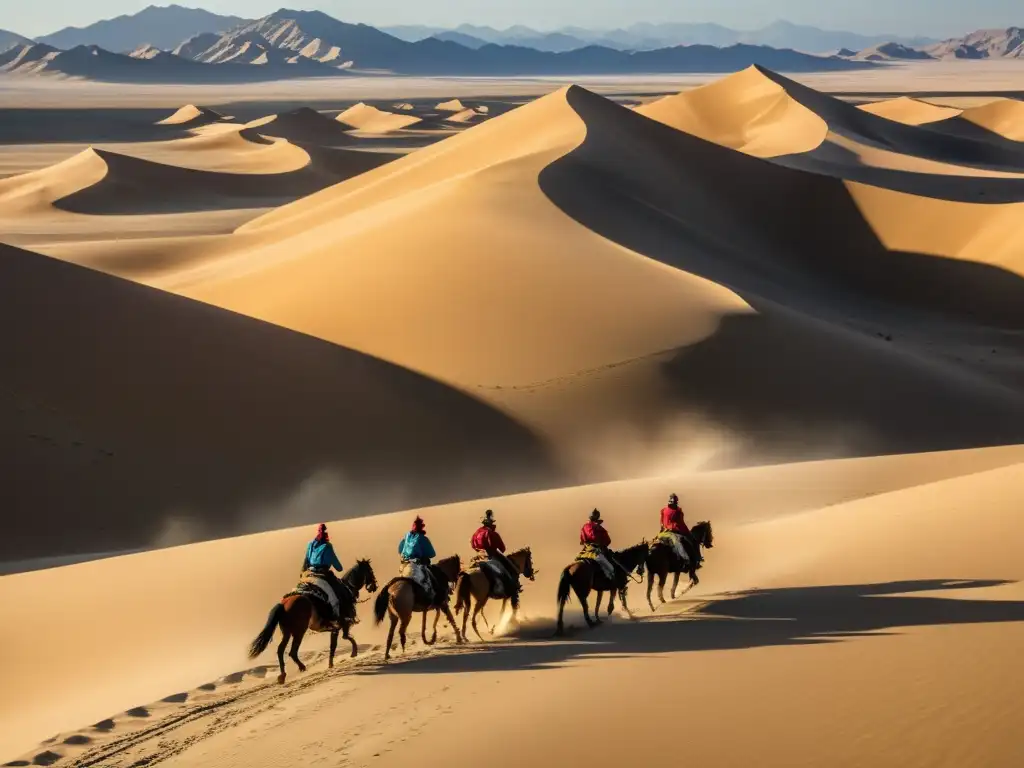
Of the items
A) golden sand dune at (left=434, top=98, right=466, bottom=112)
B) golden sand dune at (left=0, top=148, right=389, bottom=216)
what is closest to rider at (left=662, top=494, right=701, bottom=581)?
golden sand dune at (left=0, top=148, right=389, bottom=216)

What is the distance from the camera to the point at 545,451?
69.6ft

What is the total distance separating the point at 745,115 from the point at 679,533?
63663 millimetres

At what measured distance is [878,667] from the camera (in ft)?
27.3

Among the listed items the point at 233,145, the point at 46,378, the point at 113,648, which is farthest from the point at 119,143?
the point at 113,648

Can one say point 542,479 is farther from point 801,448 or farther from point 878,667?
point 878,667

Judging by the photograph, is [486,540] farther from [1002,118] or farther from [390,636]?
[1002,118]

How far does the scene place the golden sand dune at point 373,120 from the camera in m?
113

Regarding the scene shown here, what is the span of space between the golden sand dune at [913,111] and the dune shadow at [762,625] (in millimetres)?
83912

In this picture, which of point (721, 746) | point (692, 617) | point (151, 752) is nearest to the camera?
point (721, 746)

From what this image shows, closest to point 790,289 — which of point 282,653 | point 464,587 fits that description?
point 464,587

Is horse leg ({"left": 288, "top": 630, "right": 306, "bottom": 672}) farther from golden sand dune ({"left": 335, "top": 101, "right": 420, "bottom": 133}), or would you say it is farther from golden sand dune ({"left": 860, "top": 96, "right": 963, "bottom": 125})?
golden sand dune ({"left": 335, "top": 101, "right": 420, "bottom": 133})

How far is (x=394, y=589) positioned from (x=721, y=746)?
3779 millimetres

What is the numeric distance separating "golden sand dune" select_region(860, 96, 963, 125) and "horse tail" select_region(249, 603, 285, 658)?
8683 cm

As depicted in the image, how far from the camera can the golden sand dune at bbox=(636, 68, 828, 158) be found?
220 feet
